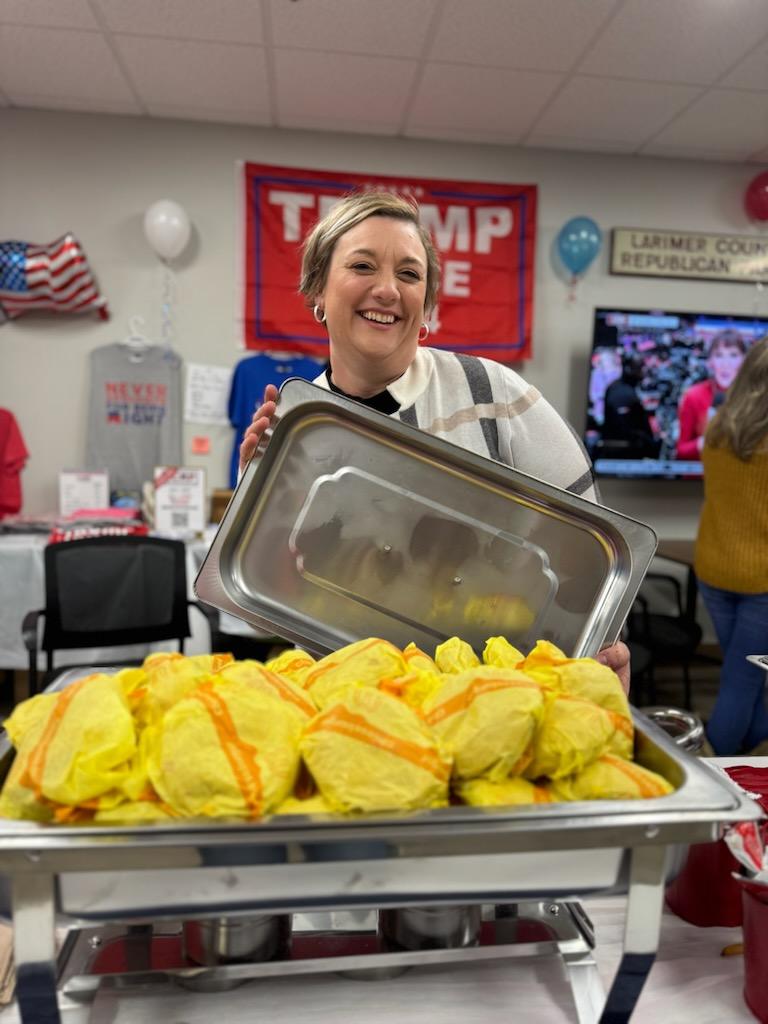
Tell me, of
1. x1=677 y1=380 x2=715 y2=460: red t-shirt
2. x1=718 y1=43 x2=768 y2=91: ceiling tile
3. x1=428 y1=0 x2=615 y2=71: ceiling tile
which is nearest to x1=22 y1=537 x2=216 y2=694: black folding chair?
x1=428 y1=0 x2=615 y2=71: ceiling tile

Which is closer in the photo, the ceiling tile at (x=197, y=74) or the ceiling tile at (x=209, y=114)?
the ceiling tile at (x=197, y=74)

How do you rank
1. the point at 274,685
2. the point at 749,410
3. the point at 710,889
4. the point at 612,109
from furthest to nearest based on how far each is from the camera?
1. the point at 612,109
2. the point at 749,410
3. the point at 710,889
4. the point at 274,685

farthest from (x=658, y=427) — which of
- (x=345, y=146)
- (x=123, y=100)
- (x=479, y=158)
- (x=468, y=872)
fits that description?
(x=468, y=872)

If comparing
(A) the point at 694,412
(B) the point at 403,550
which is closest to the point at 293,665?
(B) the point at 403,550

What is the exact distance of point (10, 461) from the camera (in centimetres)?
386

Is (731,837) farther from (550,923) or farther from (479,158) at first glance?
(479,158)

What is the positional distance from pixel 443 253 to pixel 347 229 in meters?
3.06

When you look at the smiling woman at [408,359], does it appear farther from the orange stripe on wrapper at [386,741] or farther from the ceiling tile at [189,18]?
the ceiling tile at [189,18]

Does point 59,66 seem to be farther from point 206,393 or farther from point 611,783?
point 611,783

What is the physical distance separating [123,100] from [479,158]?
1942 millimetres

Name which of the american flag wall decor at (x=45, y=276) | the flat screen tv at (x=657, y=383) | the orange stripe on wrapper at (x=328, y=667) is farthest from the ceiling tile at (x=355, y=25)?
the orange stripe on wrapper at (x=328, y=667)

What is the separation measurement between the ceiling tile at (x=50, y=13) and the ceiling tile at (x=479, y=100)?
1447mm

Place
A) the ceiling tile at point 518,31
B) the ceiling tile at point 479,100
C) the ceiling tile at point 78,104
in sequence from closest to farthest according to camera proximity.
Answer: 1. the ceiling tile at point 518,31
2. the ceiling tile at point 479,100
3. the ceiling tile at point 78,104

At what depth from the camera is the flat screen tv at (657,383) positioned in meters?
4.12
